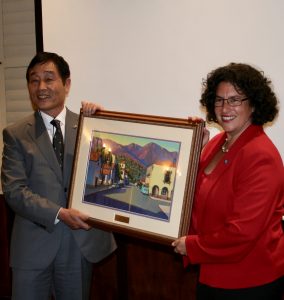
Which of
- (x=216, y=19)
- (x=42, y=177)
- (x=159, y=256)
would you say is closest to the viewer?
(x=42, y=177)

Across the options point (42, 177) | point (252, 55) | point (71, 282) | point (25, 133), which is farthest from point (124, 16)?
point (71, 282)

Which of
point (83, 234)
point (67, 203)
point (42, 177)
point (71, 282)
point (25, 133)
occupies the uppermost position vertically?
point (25, 133)

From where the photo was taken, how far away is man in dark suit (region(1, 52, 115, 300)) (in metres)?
1.70

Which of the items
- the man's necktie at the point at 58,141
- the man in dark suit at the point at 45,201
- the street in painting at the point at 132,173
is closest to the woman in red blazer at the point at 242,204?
the street in painting at the point at 132,173

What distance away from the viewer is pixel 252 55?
1.91 meters

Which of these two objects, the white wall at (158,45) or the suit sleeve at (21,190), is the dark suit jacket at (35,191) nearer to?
the suit sleeve at (21,190)

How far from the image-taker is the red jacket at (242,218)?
133 centimetres

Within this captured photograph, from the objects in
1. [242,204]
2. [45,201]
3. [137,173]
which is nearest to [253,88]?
[242,204]

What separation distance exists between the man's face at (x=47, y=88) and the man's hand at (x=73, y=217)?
1.48ft

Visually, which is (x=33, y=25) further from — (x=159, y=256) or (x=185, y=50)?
(x=159, y=256)

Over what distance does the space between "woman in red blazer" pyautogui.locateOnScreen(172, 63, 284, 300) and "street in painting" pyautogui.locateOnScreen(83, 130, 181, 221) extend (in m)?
0.15

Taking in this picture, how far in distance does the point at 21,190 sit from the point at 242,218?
0.94 metres

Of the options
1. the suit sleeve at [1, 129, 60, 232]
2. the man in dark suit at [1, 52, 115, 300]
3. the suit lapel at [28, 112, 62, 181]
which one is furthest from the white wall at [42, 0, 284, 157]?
the suit sleeve at [1, 129, 60, 232]

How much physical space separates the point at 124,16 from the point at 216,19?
0.53m
